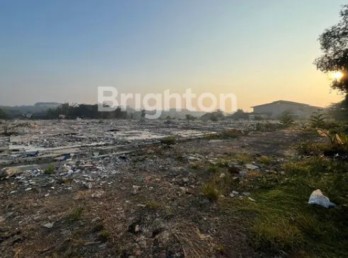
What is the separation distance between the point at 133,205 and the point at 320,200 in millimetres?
2328

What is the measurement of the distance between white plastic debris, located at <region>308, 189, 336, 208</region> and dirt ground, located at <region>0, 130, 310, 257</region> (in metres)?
1.01

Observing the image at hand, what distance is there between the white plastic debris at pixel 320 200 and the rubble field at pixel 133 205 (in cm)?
12

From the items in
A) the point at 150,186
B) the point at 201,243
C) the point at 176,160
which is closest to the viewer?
the point at 201,243

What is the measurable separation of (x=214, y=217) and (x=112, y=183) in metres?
1.92

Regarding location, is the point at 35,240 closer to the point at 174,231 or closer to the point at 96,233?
the point at 96,233

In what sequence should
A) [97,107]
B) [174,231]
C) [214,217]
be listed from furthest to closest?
[97,107] < [214,217] < [174,231]

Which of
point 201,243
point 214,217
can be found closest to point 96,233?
point 201,243

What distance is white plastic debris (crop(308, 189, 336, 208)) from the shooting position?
3.78 meters

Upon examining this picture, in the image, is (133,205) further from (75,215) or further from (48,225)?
(48,225)

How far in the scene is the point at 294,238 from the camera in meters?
3.09

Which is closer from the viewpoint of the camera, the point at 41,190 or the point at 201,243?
the point at 201,243

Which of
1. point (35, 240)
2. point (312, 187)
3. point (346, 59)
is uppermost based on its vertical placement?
point (346, 59)

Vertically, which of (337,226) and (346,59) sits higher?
(346,59)

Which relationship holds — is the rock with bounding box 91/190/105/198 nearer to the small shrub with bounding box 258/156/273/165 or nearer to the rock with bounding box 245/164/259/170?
the rock with bounding box 245/164/259/170
